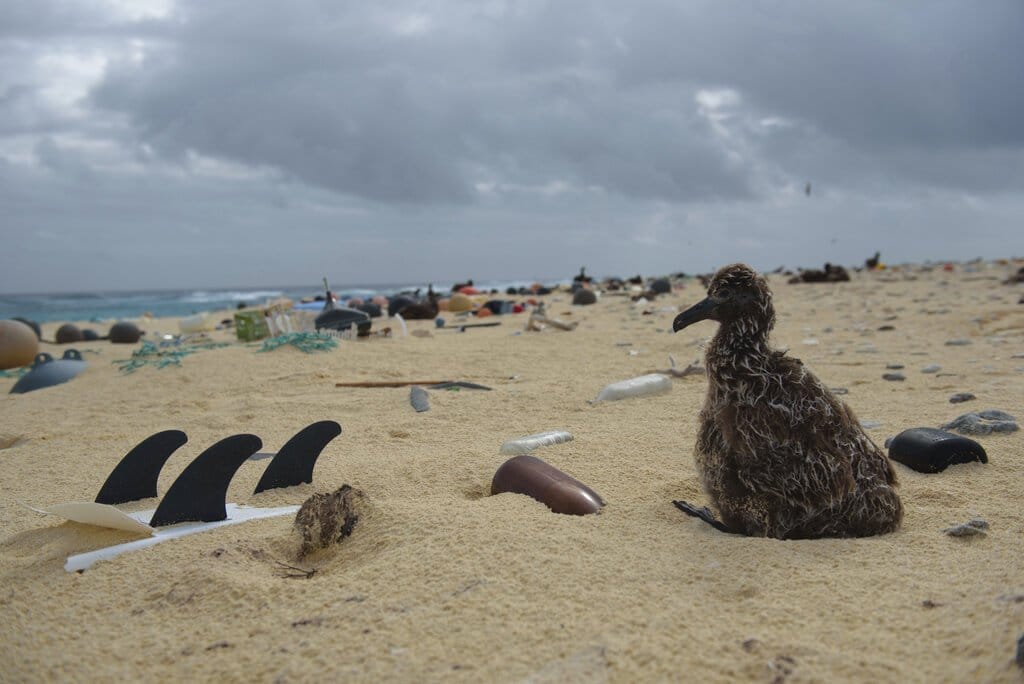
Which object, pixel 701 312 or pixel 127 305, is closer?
pixel 701 312

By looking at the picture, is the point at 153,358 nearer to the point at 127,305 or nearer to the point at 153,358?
the point at 153,358

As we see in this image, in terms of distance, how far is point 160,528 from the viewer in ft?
9.52

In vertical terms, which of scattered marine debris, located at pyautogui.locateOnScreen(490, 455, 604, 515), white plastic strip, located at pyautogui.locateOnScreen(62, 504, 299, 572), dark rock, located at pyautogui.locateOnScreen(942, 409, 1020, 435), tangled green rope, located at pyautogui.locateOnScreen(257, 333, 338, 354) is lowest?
white plastic strip, located at pyautogui.locateOnScreen(62, 504, 299, 572)

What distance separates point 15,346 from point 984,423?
41.3 feet

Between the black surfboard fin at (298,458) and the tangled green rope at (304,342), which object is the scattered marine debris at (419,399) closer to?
the black surfboard fin at (298,458)

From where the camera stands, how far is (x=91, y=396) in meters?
6.81

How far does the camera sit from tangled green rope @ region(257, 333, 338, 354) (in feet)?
27.8

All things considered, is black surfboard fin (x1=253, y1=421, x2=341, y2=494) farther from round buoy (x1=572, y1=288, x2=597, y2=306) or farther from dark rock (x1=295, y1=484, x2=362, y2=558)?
round buoy (x1=572, y1=288, x2=597, y2=306)

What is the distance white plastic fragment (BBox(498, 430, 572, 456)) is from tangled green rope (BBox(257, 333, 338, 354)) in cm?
507

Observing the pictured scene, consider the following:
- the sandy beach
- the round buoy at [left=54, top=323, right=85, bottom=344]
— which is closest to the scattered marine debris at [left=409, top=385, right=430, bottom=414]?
the sandy beach

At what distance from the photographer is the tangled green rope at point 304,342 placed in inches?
334

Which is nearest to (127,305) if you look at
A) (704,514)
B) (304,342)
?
(304,342)

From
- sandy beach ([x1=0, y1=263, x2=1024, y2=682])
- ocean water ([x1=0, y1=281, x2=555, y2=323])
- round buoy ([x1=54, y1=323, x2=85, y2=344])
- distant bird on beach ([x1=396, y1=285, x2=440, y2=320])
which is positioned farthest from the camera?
ocean water ([x1=0, y1=281, x2=555, y2=323])

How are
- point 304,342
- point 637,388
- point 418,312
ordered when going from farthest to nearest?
1. point 418,312
2. point 304,342
3. point 637,388
